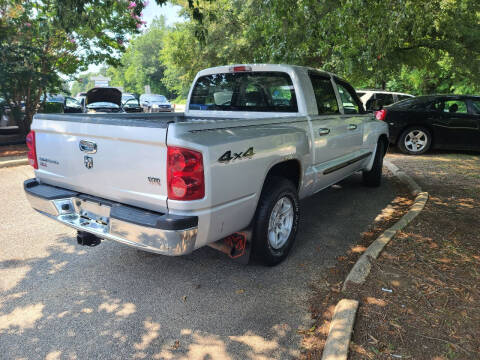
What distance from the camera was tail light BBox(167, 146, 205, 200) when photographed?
2537mm

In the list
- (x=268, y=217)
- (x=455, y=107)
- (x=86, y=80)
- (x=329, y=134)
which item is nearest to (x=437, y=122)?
(x=455, y=107)

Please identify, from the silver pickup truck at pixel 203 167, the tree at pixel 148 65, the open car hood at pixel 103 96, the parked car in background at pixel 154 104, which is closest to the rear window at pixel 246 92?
the silver pickup truck at pixel 203 167

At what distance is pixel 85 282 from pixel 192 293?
3.32 ft

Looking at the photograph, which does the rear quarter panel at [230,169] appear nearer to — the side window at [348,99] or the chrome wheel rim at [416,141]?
the side window at [348,99]

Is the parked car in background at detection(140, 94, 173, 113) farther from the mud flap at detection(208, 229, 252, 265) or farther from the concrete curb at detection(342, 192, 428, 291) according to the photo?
the mud flap at detection(208, 229, 252, 265)

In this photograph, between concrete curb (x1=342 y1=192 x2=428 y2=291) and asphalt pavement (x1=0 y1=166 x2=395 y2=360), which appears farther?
concrete curb (x1=342 y1=192 x2=428 y2=291)

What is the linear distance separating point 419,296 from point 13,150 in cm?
1005

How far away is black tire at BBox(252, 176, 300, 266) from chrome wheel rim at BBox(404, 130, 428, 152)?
774 cm

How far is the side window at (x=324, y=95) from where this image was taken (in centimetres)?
443

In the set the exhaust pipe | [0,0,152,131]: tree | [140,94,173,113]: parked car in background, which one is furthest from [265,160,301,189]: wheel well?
[140,94,173,113]: parked car in background

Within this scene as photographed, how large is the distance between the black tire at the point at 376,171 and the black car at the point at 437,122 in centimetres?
398

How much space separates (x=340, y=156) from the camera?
4.94 meters

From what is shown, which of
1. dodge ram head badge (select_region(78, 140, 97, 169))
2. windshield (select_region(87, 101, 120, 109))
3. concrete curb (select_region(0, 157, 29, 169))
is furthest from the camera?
windshield (select_region(87, 101, 120, 109))

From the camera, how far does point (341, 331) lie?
2.56 metres
